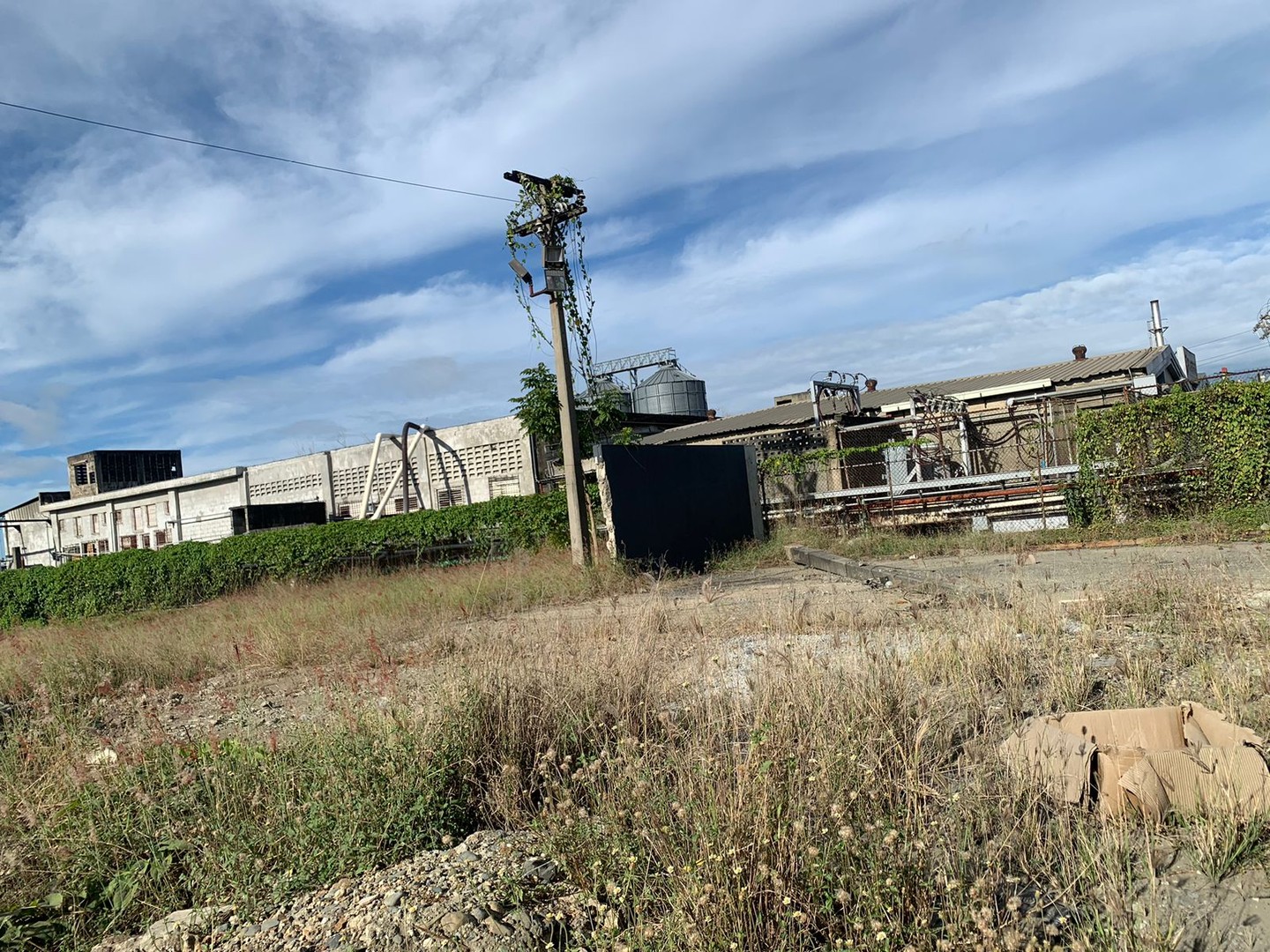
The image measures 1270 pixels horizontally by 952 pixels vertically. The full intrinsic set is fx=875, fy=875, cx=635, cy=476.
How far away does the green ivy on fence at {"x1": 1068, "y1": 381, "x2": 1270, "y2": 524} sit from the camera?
11438 mm

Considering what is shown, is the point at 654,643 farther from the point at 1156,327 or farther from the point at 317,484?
the point at 317,484

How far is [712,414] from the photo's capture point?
30.1m

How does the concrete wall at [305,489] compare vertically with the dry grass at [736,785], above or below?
above

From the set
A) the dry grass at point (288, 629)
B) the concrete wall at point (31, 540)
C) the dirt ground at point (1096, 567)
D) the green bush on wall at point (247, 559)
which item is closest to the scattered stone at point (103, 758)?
the dry grass at point (288, 629)

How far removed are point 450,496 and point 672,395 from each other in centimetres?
1036

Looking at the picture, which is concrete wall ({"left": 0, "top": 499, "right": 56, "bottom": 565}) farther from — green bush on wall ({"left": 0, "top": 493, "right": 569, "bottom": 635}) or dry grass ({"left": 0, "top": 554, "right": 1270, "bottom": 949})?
dry grass ({"left": 0, "top": 554, "right": 1270, "bottom": 949})

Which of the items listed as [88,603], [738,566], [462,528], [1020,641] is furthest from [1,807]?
[88,603]

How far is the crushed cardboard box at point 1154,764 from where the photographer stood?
2.73 m

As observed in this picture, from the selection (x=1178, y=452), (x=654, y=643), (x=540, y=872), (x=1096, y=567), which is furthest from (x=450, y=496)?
(x=540, y=872)

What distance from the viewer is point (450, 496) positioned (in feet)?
87.9

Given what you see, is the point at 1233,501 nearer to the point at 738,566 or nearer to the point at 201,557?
the point at 738,566

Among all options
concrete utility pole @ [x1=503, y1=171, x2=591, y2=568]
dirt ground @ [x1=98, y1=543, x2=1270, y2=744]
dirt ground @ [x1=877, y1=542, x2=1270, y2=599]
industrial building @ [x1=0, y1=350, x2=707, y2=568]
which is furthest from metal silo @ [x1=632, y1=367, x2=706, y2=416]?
dirt ground @ [x1=98, y1=543, x2=1270, y2=744]

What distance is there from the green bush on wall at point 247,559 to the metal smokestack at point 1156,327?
1711cm

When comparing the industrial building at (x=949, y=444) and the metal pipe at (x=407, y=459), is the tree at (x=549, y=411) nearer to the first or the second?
the industrial building at (x=949, y=444)
